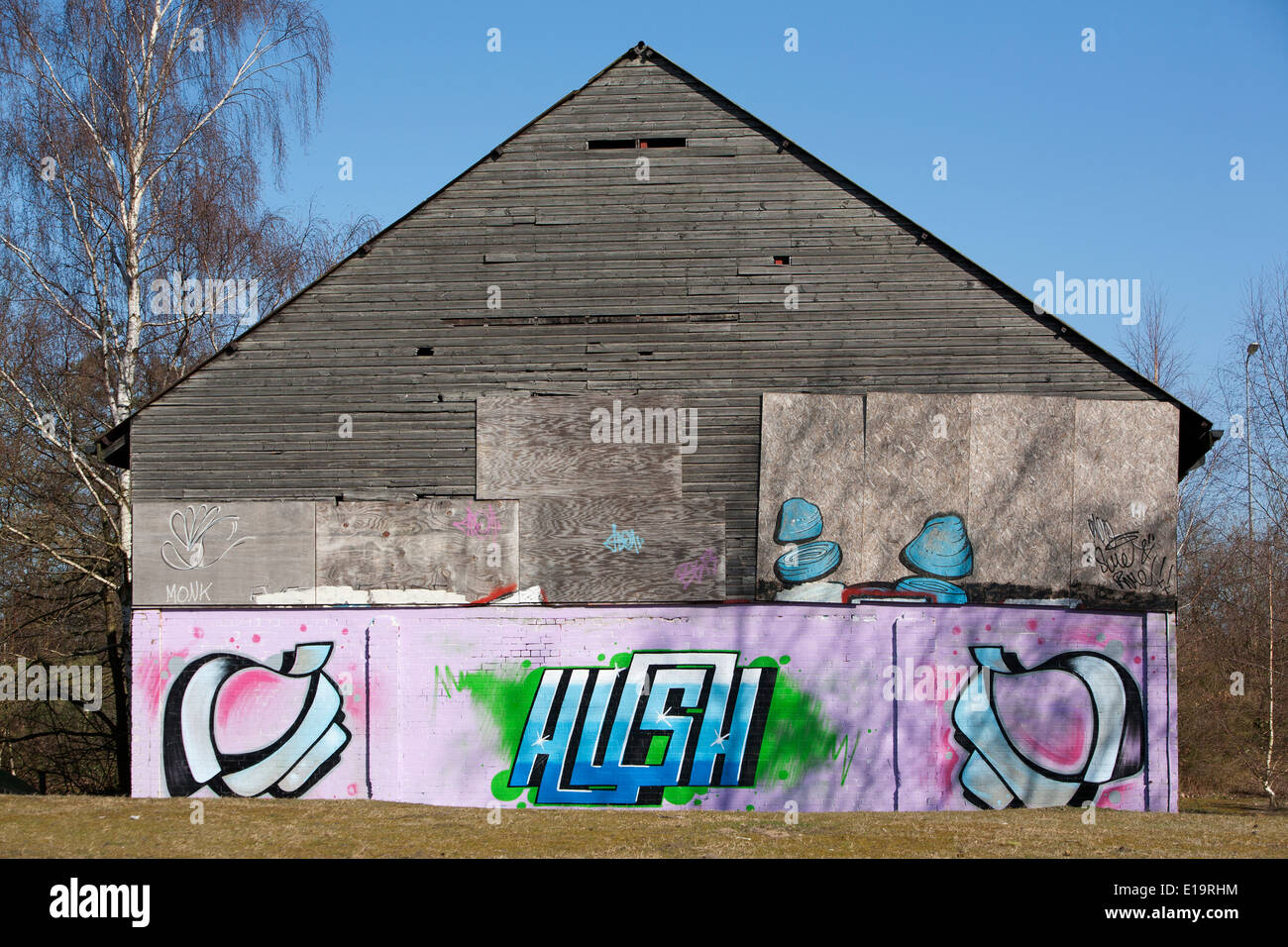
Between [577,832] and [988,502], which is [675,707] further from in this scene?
[988,502]

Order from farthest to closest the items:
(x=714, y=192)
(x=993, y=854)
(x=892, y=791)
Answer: (x=714, y=192), (x=892, y=791), (x=993, y=854)

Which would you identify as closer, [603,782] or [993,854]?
[993,854]

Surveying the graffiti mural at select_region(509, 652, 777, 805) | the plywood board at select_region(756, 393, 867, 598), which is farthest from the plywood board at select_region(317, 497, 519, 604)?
the plywood board at select_region(756, 393, 867, 598)

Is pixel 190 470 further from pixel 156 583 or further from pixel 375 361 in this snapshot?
pixel 375 361

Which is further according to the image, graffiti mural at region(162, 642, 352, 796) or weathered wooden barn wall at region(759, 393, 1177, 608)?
graffiti mural at region(162, 642, 352, 796)

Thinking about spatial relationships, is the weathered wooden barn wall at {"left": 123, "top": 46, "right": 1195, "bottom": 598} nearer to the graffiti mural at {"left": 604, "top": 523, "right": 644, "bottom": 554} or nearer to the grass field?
the graffiti mural at {"left": 604, "top": 523, "right": 644, "bottom": 554}

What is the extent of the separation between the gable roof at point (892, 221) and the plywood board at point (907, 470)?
159cm

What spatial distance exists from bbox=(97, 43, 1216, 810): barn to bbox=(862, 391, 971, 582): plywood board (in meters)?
0.04

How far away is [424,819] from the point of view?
1217 centimetres

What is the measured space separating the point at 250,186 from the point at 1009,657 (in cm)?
1657

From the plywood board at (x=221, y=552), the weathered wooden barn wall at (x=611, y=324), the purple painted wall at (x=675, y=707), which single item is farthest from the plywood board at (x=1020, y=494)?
Result: the plywood board at (x=221, y=552)

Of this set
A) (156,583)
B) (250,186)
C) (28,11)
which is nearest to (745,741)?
(156,583)

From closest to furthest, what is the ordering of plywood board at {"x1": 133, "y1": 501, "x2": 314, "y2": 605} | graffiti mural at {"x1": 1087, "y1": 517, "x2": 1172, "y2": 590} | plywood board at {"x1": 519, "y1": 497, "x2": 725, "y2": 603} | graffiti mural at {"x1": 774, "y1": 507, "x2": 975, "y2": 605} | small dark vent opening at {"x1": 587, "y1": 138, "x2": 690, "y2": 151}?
graffiti mural at {"x1": 1087, "y1": 517, "x2": 1172, "y2": 590} → graffiti mural at {"x1": 774, "y1": 507, "x2": 975, "y2": 605} → plywood board at {"x1": 519, "y1": 497, "x2": 725, "y2": 603} → plywood board at {"x1": 133, "y1": 501, "x2": 314, "y2": 605} → small dark vent opening at {"x1": 587, "y1": 138, "x2": 690, "y2": 151}

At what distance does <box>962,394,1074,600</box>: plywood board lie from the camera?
13789mm
